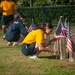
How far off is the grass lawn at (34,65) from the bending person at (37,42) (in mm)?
207

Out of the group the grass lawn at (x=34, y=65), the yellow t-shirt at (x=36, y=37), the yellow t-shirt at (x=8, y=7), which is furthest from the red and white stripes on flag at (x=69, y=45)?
the yellow t-shirt at (x=8, y=7)

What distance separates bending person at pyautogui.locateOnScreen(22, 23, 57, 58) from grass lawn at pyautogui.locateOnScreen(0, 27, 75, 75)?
0.21 m

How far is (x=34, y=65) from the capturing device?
27.8 ft

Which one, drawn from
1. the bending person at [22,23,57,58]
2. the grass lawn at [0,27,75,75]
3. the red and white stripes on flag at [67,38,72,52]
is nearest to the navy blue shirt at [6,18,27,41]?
the grass lawn at [0,27,75,75]

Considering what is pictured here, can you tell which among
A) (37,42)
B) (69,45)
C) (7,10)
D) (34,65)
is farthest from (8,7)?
(34,65)

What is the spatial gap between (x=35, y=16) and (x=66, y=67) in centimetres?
1951

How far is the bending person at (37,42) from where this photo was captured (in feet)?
29.7

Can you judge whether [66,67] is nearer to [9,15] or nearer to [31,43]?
[31,43]

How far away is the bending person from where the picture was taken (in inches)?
356

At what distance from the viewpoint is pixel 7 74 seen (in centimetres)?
756

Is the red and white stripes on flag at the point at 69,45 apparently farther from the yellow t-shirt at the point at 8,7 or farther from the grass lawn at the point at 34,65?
the yellow t-shirt at the point at 8,7

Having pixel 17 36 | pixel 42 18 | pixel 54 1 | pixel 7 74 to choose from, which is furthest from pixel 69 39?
pixel 54 1

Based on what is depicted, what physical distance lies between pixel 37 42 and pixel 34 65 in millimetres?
815

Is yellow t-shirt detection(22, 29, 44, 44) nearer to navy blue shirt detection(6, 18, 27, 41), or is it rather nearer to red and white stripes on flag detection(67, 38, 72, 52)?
red and white stripes on flag detection(67, 38, 72, 52)
